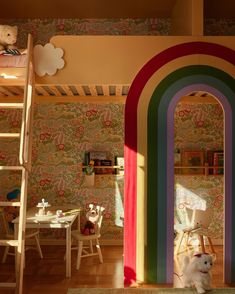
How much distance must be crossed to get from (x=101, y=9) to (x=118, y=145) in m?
2.07

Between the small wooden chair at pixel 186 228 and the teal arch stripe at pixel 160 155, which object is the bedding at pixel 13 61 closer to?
the teal arch stripe at pixel 160 155

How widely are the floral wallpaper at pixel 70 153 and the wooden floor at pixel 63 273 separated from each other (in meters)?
0.85

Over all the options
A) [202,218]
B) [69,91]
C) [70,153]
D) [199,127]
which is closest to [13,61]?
[69,91]

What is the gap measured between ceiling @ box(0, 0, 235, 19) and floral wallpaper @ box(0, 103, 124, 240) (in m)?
1.38

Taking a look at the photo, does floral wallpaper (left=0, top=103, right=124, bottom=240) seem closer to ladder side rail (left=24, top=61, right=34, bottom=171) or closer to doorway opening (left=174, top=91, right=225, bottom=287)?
doorway opening (left=174, top=91, right=225, bottom=287)

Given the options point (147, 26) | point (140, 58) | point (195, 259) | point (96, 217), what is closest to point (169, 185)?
point (195, 259)

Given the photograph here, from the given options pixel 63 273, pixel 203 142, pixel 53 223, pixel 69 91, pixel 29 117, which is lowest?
pixel 63 273

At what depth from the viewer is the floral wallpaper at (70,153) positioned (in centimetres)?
620

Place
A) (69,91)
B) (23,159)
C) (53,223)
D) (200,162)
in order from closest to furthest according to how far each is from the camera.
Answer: (23,159) → (53,223) → (69,91) → (200,162)

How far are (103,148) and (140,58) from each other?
2701 millimetres

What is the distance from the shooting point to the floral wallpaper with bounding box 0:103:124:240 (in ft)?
20.4

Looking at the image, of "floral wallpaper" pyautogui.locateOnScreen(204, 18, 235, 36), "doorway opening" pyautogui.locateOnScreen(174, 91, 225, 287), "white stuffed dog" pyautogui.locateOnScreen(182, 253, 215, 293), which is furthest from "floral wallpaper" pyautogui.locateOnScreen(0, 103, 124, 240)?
"white stuffed dog" pyautogui.locateOnScreen(182, 253, 215, 293)

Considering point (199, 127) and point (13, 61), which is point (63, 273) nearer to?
point (13, 61)

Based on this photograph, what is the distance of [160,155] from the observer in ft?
12.2
